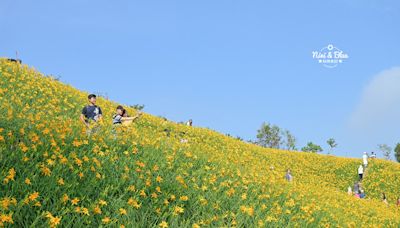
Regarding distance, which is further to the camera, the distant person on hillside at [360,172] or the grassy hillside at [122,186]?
the distant person on hillside at [360,172]

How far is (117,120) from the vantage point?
13.6 m

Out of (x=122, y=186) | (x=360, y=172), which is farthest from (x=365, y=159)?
(x=122, y=186)

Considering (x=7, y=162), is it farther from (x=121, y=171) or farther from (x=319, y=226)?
(x=319, y=226)

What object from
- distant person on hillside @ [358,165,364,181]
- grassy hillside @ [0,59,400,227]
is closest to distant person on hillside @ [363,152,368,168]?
distant person on hillside @ [358,165,364,181]

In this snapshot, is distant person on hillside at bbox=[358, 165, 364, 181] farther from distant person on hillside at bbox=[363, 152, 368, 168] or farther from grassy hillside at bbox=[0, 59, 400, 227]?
grassy hillside at bbox=[0, 59, 400, 227]

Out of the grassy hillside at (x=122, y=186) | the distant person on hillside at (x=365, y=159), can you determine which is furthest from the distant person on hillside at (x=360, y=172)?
the grassy hillside at (x=122, y=186)

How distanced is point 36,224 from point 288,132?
256ft

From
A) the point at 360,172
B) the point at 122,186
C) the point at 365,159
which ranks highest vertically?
the point at 365,159

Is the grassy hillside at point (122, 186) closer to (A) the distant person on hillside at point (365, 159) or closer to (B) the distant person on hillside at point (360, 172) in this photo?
(B) the distant person on hillside at point (360, 172)

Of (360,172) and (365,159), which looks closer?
(360,172)

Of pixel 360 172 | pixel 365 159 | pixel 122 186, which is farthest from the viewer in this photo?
pixel 365 159

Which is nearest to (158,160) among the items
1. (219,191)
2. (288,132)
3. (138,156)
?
(138,156)

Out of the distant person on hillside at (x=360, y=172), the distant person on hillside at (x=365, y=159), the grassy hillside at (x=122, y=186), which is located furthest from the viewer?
the distant person on hillside at (x=365, y=159)

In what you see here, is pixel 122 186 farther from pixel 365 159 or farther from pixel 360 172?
pixel 365 159
